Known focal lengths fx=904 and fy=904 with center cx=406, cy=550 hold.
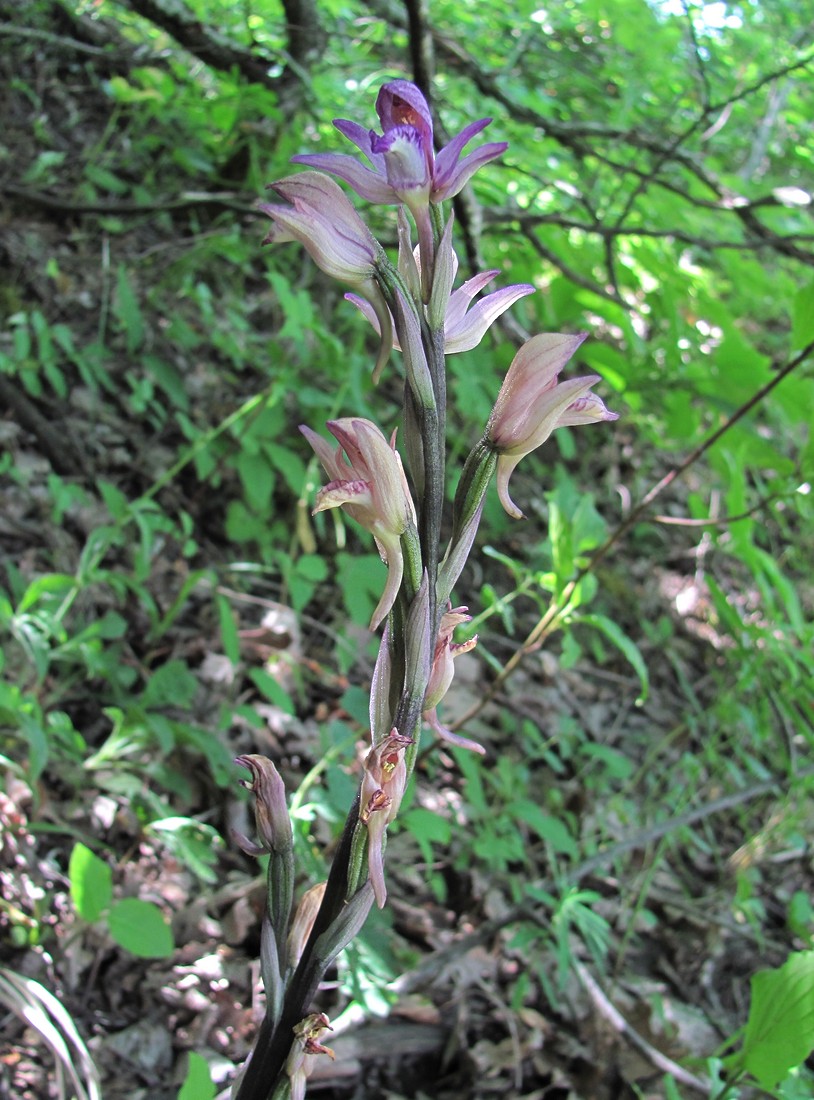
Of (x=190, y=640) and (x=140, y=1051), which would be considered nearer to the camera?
(x=140, y=1051)

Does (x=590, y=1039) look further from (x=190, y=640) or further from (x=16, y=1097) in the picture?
(x=190, y=640)


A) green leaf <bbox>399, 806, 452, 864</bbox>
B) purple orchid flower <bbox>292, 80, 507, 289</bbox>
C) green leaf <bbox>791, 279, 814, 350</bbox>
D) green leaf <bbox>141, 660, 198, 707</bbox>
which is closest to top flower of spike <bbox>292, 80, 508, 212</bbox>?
purple orchid flower <bbox>292, 80, 507, 289</bbox>

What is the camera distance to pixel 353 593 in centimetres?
234

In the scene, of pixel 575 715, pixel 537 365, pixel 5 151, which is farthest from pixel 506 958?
pixel 5 151

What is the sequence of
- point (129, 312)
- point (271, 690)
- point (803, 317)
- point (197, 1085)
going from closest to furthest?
point (197, 1085) → point (803, 317) → point (271, 690) → point (129, 312)

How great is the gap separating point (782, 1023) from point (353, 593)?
1392mm

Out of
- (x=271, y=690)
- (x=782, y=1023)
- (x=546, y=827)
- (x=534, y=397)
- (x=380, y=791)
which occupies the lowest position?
(x=546, y=827)

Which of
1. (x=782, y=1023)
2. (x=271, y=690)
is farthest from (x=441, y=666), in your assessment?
(x=271, y=690)

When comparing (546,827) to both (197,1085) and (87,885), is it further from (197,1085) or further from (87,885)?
(197,1085)

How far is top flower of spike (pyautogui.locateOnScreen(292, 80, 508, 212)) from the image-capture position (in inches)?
32.9

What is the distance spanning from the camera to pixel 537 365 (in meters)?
0.86

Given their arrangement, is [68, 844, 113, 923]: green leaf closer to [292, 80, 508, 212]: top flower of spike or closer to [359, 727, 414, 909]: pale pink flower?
[359, 727, 414, 909]: pale pink flower

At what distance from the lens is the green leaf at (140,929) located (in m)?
1.42

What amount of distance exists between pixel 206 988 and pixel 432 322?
4.72 ft
